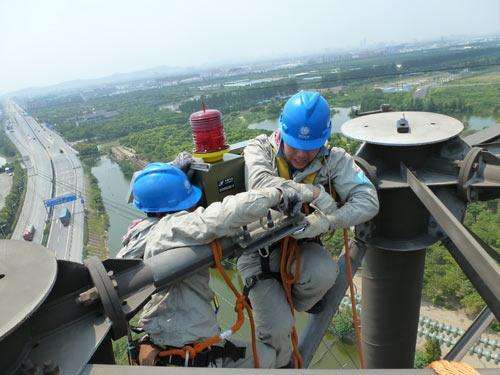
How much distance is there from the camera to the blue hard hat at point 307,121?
8.22ft

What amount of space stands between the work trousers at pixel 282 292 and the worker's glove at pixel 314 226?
28 centimetres

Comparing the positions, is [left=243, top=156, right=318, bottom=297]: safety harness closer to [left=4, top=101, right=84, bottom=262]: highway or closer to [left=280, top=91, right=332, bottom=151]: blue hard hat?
[left=280, top=91, right=332, bottom=151]: blue hard hat

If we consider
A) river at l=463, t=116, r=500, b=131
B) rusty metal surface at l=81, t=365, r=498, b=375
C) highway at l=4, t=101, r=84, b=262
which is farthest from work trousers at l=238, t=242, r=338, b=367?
river at l=463, t=116, r=500, b=131

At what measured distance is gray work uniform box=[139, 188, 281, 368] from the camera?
1911mm

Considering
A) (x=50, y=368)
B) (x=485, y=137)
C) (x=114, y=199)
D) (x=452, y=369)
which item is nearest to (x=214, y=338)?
(x=50, y=368)

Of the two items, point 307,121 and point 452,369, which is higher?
point 307,121

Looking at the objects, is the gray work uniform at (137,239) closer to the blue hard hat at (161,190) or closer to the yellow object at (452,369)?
the blue hard hat at (161,190)

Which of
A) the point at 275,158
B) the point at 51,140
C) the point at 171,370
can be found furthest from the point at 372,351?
the point at 51,140

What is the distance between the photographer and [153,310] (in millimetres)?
2064

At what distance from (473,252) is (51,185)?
47.5 metres

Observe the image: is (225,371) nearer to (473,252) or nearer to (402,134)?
(473,252)

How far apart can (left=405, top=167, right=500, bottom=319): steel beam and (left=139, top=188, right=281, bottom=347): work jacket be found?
3.09 ft

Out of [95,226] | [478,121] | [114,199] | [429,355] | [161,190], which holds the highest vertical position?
[161,190]

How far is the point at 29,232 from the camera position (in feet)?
95.9
